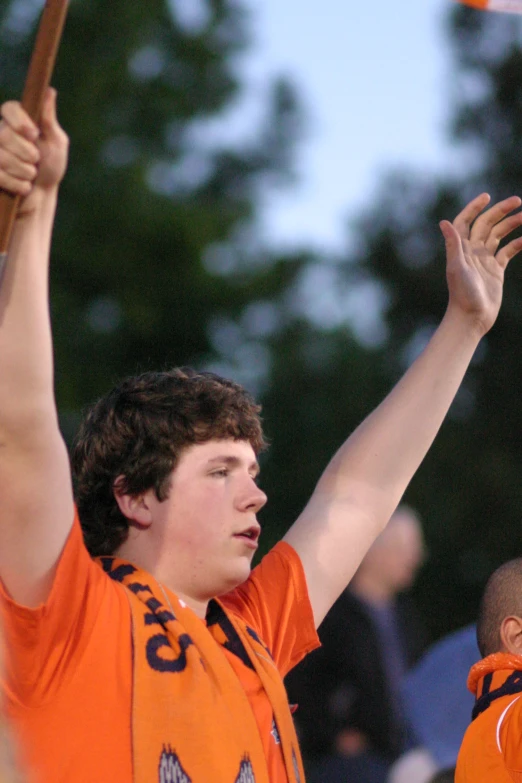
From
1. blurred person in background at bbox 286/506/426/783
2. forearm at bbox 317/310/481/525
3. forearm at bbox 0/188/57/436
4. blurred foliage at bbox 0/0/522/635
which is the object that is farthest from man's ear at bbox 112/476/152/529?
blurred foliage at bbox 0/0/522/635

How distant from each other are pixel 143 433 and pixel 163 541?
→ 0.77 feet

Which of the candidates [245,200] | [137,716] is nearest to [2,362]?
[137,716]

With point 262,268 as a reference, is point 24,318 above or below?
below

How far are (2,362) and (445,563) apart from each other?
13.1 m

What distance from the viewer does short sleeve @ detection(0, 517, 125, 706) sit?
2010mm

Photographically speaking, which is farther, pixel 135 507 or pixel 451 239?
pixel 451 239

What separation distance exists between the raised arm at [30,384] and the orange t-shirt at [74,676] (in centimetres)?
5

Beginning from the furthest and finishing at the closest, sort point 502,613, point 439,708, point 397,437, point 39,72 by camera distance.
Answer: point 439,708, point 502,613, point 397,437, point 39,72

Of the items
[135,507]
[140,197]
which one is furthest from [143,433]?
[140,197]

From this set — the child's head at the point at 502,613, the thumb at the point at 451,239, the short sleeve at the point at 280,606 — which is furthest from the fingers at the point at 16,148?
the child's head at the point at 502,613

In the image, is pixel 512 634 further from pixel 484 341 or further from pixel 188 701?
pixel 484 341

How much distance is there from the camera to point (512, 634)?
299 cm

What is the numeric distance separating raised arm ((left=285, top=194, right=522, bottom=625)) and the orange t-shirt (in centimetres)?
64

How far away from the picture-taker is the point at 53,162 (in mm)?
1854
